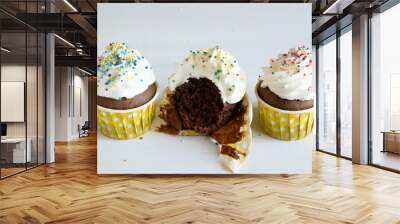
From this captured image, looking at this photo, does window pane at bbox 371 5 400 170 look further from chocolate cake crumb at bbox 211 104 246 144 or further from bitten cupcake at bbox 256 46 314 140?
chocolate cake crumb at bbox 211 104 246 144

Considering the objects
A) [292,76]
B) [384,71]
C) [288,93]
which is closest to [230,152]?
[288,93]

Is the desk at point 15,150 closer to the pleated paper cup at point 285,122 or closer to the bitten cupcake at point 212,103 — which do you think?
the bitten cupcake at point 212,103

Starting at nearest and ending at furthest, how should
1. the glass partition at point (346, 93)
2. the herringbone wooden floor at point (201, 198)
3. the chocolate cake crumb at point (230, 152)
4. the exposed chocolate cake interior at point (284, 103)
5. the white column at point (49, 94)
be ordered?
the herringbone wooden floor at point (201, 198), the exposed chocolate cake interior at point (284, 103), the chocolate cake crumb at point (230, 152), the white column at point (49, 94), the glass partition at point (346, 93)

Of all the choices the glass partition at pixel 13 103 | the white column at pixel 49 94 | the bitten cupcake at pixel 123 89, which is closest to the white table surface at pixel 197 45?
the bitten cupcake at pixel 123 89

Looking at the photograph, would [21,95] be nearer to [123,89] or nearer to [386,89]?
[123,89]

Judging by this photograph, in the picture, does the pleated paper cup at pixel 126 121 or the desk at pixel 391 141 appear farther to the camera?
the desk at pixel 391 141

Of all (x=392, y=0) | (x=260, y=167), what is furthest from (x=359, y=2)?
(x=260, y=167)

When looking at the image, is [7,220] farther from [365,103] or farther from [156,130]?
[365,103]
